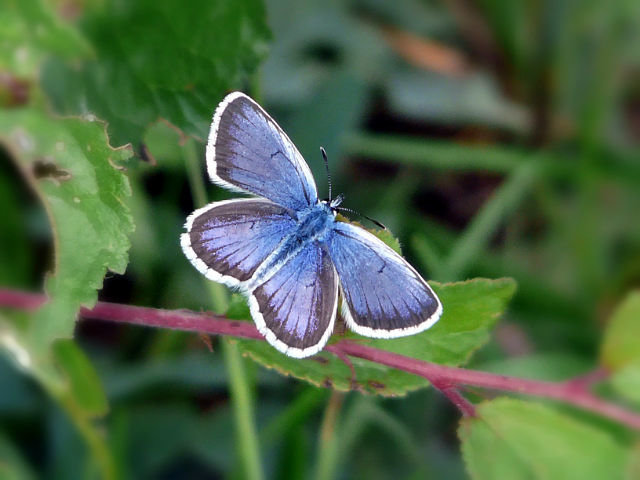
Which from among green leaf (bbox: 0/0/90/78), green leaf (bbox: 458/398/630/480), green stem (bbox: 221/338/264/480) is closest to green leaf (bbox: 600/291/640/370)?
green leaf (bbox: 458/398/630/480)

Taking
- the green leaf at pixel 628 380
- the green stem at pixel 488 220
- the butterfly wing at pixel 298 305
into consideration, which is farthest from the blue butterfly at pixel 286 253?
the green stem at pixel 488 220

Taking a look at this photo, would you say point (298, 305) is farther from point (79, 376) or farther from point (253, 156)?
point (79, 376)

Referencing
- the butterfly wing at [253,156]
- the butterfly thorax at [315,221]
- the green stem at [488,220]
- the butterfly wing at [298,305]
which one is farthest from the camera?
the green stem at [488,220]

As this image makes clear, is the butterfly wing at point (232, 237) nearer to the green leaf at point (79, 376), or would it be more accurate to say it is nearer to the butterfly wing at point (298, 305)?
the butterfly wing at point (298, 305)

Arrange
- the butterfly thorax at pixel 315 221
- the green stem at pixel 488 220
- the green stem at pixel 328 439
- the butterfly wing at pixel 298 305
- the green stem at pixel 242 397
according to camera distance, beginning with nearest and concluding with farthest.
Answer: the butterfly wing at pixel 298 305, the butterfly thorax at pixel 315 221, the green stem at pixel 242 397, the green stem at pixel 328 439, the green stem at pixel 488 220

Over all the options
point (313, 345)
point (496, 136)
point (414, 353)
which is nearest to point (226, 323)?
point (313, 345)

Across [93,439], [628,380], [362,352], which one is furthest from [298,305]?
[93,439]

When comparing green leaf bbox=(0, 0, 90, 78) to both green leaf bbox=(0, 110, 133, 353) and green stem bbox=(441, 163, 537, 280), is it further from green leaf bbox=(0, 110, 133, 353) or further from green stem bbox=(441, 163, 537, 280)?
green stem bbox=(441, 163, 537, 280)

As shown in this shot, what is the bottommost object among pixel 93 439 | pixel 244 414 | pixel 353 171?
pixel 93 439
